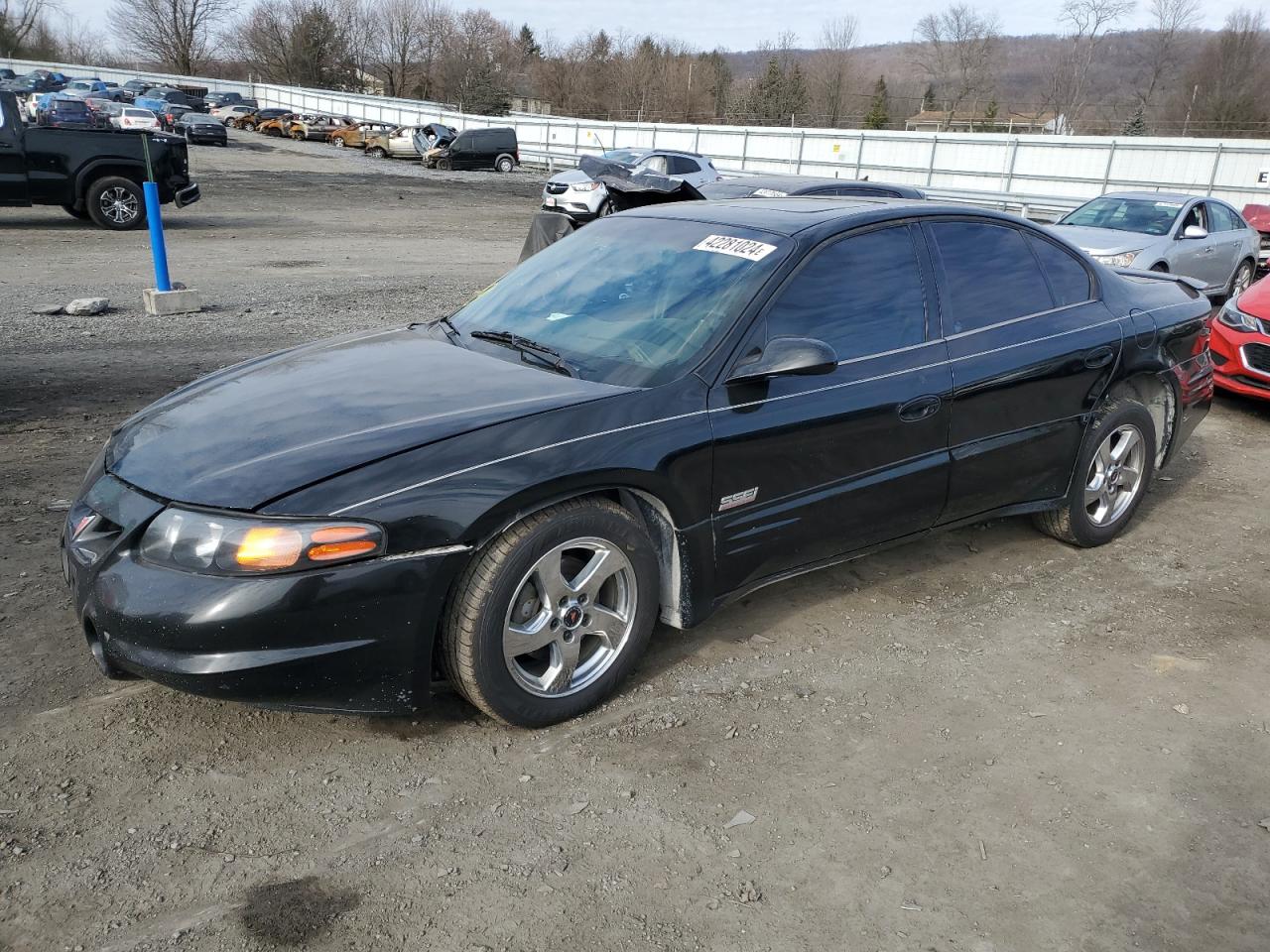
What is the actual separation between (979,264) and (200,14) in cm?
10145

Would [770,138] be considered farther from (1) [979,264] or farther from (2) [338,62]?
(2) [338,62]

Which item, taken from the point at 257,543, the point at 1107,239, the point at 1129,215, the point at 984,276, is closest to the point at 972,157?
the point at 1129,215

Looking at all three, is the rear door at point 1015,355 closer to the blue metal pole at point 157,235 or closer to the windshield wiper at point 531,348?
the windshield wiper at point 531,348

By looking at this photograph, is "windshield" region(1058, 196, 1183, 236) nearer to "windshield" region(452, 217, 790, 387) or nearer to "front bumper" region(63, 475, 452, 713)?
"windshield" region(452, 217, 790, 387)

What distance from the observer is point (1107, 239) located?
11766 mm

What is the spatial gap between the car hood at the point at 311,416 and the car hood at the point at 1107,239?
9816 millimetres

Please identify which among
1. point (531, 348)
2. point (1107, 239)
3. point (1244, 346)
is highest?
point (531, 348)

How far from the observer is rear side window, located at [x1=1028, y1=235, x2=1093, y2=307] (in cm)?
449

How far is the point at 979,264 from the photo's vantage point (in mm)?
4219

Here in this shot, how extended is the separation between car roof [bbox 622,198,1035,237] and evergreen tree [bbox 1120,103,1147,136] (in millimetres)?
51879

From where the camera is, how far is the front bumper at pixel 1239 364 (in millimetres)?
7660

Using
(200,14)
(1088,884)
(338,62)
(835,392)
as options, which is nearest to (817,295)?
(835,392)

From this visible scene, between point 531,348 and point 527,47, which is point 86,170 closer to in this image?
point 531,348

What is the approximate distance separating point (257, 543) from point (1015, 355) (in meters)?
3.09
